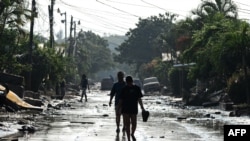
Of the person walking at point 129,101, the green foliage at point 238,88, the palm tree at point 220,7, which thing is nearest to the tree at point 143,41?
the palm tree at point 220,7

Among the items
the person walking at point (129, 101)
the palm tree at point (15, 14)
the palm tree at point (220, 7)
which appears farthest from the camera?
the palm tree at point (220, 7)

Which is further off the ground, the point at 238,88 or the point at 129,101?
the point at 238,88

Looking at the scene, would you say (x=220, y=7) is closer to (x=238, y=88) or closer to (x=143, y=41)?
(x=238, y=88)

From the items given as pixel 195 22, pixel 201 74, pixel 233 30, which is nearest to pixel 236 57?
pixel 233 30

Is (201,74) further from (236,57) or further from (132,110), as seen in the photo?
(132,110)

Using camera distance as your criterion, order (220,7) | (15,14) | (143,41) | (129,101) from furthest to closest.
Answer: (143,41) → (220,7) → (15,14) → (129,101)

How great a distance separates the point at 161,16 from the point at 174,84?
78.3m

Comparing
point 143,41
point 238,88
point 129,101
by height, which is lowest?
point 129,101

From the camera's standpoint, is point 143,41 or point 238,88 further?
point 143,41

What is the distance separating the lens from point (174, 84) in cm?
6366

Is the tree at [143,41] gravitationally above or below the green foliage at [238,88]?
above

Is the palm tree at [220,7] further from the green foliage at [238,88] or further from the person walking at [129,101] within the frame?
the person walking at [129,101]

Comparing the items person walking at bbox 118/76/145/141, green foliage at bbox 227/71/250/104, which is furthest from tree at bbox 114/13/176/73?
person walking at bbox 118/76/145/141

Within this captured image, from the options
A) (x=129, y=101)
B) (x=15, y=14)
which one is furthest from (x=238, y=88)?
(x=129, y=101)
